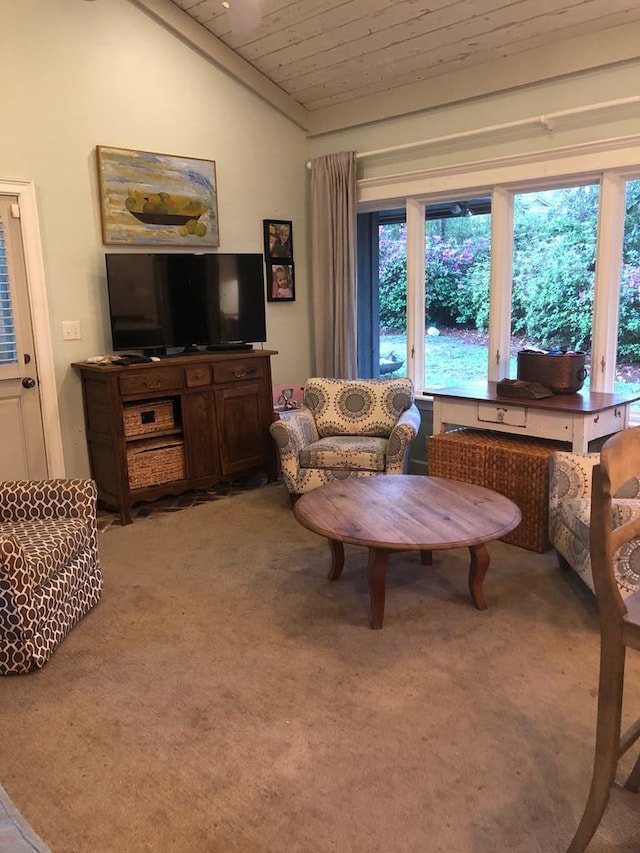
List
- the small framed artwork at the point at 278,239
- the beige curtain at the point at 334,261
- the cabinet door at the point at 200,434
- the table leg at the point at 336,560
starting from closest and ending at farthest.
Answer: the table leg at the point at 336,560
the cabinet door at the point at 200,434
the beige curtain at the point at 334,261
the small framed artwork at the point at 278,239

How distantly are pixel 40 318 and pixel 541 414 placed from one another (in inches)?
116

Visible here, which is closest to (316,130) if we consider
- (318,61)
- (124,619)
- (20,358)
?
(318,61)

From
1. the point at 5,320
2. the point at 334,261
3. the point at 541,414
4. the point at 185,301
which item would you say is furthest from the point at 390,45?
the point at 5,320

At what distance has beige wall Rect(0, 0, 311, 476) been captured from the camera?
3.82 meters

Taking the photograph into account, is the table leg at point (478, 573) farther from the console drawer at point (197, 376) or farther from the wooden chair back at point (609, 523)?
the console drawer at point (197, 376)

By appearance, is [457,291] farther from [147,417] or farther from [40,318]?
[40,318]

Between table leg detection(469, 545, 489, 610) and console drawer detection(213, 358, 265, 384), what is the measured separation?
2.21 m

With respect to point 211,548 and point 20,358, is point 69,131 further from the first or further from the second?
point 211,548

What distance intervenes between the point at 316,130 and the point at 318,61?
2.23 ft

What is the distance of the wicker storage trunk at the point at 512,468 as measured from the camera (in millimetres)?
3445

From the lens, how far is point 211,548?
12.0ft

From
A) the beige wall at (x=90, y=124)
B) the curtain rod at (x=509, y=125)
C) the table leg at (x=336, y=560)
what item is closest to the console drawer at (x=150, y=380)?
the beige wall at (x=90, y=124)

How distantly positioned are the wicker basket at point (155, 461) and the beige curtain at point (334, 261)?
4.93 ft

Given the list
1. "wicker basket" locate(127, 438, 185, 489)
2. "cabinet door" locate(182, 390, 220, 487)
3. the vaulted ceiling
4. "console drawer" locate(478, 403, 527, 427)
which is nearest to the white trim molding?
"wicker basket" locate(127, 438, 185, 489)
